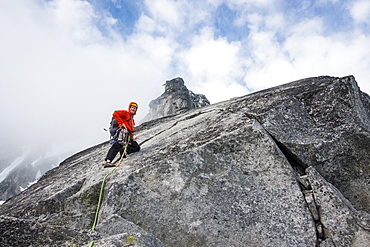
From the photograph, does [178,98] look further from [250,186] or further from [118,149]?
[250,186]

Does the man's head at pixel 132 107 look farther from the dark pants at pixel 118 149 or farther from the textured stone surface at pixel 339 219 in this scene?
the textured stone surface at pixel 339 219

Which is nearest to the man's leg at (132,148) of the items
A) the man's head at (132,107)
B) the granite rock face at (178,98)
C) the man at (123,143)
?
the man at (123,143)

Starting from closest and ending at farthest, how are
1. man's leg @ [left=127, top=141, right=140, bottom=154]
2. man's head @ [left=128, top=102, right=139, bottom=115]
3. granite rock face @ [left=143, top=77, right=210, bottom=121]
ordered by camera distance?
man's leg @ [left=127, top=141, right=140, bottom=154] < man's head @ [left=128, top=102, right=139, bottom=115] < granite rock face @ [left=143, top=77, right=210, bottom=121]

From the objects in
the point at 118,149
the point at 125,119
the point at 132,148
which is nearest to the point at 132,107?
the point at 125,119

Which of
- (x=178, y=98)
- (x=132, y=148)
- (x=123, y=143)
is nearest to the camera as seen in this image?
(x=123, y=143)

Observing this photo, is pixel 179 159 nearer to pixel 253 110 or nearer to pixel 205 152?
pixel 205 152

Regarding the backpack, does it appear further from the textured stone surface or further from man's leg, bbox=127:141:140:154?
the textured stone surface

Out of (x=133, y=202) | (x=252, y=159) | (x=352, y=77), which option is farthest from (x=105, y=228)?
(x=352, y=77)

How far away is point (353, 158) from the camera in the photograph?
7754 mm

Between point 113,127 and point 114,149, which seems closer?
point 114,149

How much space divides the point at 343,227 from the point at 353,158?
3178mm

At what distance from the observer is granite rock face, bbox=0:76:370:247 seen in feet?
20.0

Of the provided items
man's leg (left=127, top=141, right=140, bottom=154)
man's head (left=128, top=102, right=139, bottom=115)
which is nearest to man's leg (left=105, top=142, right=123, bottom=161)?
man's leg (left=127, top=141, right=140, bottom=154)

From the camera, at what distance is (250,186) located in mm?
6980
